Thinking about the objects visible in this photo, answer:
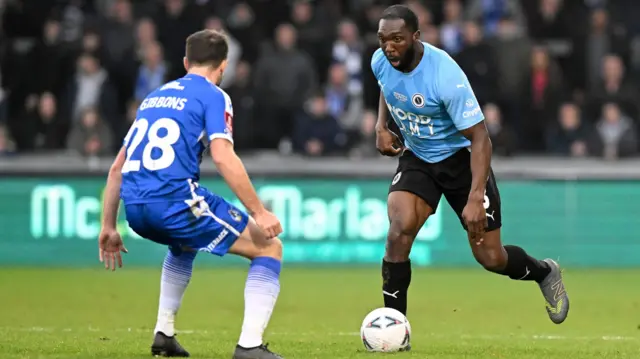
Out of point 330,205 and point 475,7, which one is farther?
point 475,7

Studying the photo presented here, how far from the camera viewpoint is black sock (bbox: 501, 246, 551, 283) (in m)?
8.87

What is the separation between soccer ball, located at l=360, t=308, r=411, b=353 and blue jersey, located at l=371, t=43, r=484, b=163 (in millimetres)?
1188

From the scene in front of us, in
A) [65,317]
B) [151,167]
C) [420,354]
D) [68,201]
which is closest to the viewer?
[151,167]

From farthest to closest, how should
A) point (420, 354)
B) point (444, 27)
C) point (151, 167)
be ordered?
point (444, 27) < point (420, 354) < point (151, 167)

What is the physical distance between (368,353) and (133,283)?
619 centimetres

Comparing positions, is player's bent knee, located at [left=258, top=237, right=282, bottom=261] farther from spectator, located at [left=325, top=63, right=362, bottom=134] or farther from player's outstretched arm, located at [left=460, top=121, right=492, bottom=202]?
spectator, located at [left=325, top=63, right=362, bottom=134]

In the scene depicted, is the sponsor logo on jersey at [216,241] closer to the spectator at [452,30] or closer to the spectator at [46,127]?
the spectator at [452,30]

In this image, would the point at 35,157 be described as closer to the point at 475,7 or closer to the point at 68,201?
the point at 68,201

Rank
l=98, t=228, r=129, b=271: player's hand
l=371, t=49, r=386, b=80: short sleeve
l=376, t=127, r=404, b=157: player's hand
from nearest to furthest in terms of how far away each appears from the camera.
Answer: l=98, t=228, r=129, b=271: player's hand < l=371, t=49, r=386, b=80: short sleeve < l=376, t=127, r=404, b=157: player's hand

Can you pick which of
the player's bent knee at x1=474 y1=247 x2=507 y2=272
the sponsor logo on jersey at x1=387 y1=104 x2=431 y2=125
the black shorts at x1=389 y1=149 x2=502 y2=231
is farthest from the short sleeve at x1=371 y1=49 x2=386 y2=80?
the player's bent knee at x1=474 y1=247 x2=507 y2=272

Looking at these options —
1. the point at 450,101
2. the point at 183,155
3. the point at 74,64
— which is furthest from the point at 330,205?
the point at 183,155

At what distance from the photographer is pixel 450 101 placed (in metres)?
8.13

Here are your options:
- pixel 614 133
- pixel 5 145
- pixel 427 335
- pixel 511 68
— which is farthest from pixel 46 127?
Answer: pixel 427 335

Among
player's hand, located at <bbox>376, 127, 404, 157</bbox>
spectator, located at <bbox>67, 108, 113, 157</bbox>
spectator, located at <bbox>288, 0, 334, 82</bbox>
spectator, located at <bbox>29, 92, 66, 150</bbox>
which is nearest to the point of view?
player's hand, located at <bbox>376, 127, 404, 157</bbox>
